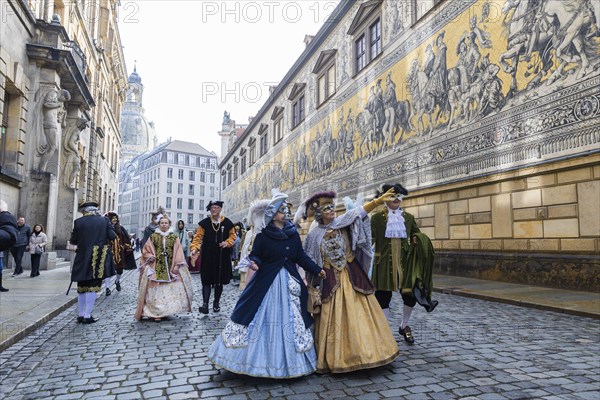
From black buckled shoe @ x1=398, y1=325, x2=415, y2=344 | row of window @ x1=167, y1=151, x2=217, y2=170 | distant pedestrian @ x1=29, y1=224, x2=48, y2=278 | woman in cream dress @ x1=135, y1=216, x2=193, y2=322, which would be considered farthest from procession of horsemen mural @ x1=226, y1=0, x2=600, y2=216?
row of window @ x1=167, y1=151, x2=217, y2=170

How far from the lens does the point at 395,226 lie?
515 centimetres

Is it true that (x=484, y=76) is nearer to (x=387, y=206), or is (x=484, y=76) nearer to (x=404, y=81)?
(x=404, y=81)

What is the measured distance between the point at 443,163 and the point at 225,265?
26.2 feet

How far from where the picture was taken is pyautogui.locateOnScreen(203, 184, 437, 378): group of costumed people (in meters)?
3.69

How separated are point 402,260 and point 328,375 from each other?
1.89 metres

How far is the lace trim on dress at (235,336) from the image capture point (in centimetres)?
369

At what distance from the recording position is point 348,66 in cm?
1973

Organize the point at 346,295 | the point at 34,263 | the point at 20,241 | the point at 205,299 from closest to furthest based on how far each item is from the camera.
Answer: the point at 346,295 < the point at 205,299 < the point at 20,241 < the point at 34,263

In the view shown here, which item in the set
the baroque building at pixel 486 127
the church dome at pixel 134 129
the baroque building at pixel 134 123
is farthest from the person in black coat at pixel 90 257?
the church dome at pixel 134 129

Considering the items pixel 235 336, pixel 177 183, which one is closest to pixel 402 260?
pixel 235 336

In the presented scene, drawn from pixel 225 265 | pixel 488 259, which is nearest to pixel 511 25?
pixel 488 259

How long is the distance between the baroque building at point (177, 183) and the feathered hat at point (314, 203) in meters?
75.6

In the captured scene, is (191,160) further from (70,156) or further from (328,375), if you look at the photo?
(328,375)

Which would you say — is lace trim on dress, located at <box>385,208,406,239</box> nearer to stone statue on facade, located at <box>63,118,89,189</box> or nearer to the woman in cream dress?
A: the woman in cream dress
